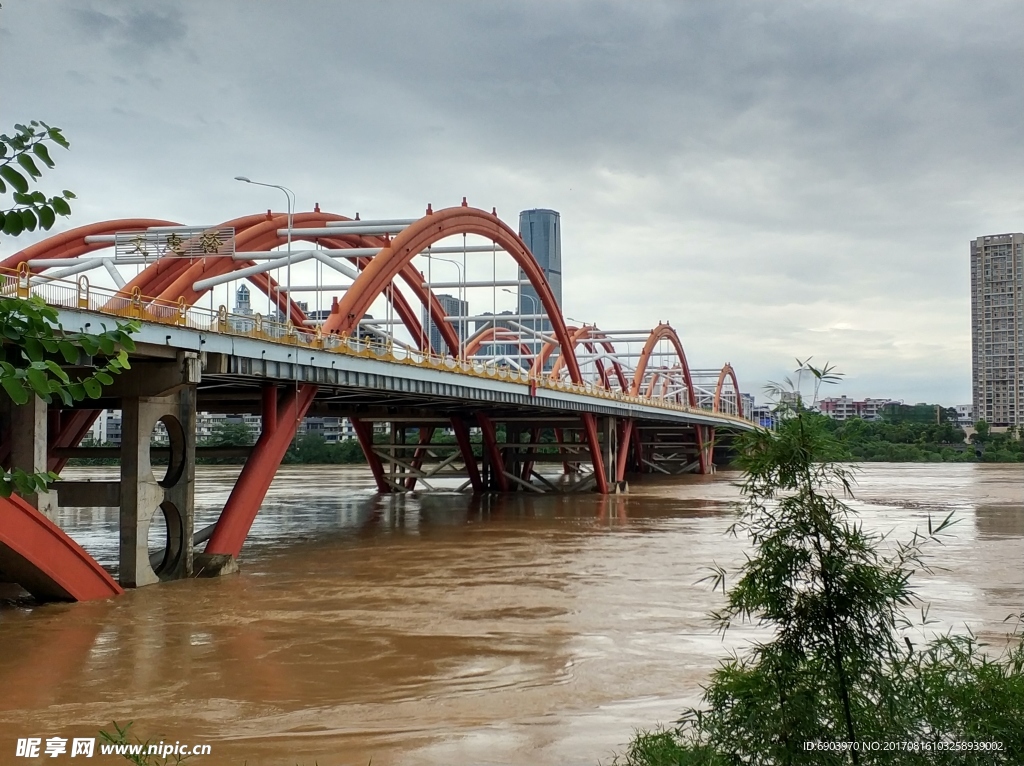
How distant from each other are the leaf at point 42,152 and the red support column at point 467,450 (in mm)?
44250

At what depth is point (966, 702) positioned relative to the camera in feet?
24.6

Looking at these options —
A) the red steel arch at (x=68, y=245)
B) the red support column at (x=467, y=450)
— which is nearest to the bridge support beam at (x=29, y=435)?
the red steel arch at (x=68, y=245)

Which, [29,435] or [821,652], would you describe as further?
[29,435]

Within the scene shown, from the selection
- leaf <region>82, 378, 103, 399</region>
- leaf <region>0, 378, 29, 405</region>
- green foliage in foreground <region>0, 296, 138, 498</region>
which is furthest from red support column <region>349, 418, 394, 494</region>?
leaf <region>0, 378, 29, 405</region>

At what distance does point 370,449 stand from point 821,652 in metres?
46.9

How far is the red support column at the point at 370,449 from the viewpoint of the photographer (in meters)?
50.5

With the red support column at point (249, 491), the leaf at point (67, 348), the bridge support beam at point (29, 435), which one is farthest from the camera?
the red support column at point (249, 491)

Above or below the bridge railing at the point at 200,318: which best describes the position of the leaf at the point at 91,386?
below

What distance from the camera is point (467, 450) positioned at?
5144 centimetres

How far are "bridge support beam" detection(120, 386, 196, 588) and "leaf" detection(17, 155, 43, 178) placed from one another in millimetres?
15787

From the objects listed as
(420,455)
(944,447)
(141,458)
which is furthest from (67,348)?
(944,447)

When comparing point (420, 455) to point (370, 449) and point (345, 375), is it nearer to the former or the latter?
point (370, 449)

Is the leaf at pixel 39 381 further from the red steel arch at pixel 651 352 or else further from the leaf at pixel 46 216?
the red steel arch at pixel 651 352

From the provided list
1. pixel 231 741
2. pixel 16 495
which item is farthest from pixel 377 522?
pixel 231 741
